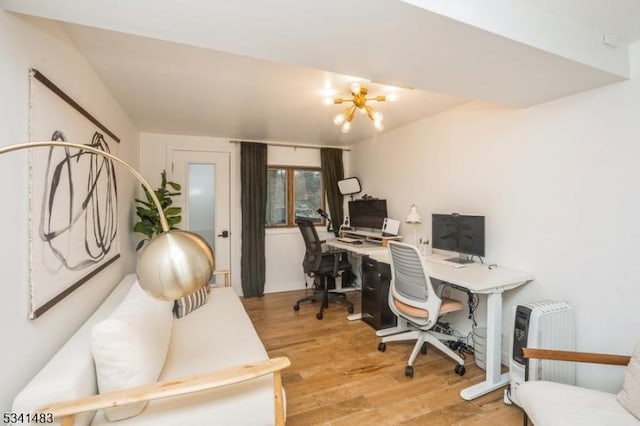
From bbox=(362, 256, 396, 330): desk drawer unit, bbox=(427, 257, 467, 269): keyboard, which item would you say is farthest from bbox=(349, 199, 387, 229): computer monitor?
bbox=(427, 257, 467, 269): keyboard

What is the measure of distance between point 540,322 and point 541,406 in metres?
0.65

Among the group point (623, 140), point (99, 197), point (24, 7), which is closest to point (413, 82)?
point (623, 140)

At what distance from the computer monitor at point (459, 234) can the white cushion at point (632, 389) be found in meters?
1.21

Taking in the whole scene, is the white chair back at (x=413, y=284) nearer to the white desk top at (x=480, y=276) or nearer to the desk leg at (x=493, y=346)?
the white desk top at (x=480, y=276)

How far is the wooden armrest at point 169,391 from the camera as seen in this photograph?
1.04 metres

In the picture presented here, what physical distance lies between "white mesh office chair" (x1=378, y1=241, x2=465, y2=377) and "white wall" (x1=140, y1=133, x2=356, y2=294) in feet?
7.61

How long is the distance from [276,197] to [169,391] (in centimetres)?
367

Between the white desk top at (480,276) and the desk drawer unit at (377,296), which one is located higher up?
the white desk top at (480,276)

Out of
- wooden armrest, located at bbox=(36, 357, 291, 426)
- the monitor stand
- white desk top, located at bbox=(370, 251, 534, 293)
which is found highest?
the monitor stand

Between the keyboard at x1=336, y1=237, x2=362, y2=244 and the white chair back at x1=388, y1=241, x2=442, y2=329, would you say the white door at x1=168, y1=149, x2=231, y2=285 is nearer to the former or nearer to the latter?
the keyboard at x1=336, y1=237, x2=362, y2=244

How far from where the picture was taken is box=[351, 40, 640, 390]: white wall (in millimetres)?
1824

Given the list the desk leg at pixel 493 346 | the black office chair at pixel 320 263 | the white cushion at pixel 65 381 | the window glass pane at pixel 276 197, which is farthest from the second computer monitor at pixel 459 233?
the white cushion at pixel 65 381

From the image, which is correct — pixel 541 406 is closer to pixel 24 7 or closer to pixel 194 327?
pixel 194 327

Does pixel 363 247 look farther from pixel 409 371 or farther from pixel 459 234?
pixel 409 371
